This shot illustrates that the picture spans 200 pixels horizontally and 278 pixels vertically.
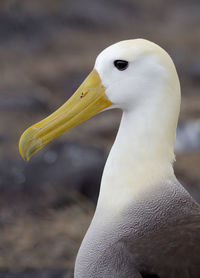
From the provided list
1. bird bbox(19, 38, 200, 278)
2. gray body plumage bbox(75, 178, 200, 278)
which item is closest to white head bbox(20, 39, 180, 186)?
bird bbox(19, 38, 200, 278)

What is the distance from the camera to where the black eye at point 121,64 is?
2.81 m

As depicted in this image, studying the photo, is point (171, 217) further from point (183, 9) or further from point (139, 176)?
point (183, 9)

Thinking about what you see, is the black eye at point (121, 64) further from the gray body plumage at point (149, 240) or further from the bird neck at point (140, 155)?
the gray body plumage at point (149, 240)

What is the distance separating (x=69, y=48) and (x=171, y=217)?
7.76 m

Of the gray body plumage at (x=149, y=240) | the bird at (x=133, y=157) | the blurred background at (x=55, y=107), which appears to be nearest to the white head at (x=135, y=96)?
the bird at (x=133, y=157)

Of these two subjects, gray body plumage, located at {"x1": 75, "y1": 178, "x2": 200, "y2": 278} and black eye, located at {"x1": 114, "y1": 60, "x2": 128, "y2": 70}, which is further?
black eye, located at {"x1": 114, "y1": 60, "x2": 128, "y2": 70}

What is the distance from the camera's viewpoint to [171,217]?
2.85 metres

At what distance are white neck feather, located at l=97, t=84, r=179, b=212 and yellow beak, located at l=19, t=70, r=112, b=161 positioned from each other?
16cm

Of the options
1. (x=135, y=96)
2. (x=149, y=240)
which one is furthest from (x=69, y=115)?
(x=149, y=240)

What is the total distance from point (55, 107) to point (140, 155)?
17.1 ft

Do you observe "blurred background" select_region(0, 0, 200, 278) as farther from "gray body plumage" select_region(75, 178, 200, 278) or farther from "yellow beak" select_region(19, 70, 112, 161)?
"yellow beak" select_region(19, 70, 112, 161)

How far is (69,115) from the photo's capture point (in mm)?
2998

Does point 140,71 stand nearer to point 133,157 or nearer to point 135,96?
point 135,96

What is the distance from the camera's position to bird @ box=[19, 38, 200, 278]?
2.78m
